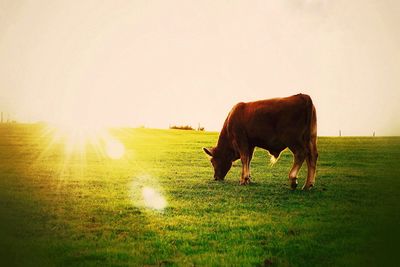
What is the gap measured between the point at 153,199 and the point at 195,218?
3.19 m

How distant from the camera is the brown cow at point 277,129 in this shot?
572 inches

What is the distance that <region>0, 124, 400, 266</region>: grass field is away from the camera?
799 cm

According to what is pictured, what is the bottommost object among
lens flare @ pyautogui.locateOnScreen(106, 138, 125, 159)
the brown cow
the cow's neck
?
lens flare @ pyautogui.locateOnScreen(106, 138, 125, 159)

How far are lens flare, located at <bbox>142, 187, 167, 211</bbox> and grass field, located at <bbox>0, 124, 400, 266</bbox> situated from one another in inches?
1.1

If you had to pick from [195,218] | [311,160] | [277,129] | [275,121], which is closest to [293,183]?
[311,160]

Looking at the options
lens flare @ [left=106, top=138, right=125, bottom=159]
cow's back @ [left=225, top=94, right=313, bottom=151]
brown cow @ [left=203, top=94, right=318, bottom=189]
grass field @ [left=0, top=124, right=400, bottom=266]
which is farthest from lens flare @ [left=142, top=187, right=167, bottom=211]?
lens flare @ [left=106, top=138, right=125, bottom=159]

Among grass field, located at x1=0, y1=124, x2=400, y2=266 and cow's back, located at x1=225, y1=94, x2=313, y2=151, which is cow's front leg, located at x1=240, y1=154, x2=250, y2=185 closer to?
grass field, located at x1=0, y1=124, x2=400, y2=266

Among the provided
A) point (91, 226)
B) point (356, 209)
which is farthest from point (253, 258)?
point (356, 209)

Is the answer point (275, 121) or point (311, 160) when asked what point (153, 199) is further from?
point (311, 160)

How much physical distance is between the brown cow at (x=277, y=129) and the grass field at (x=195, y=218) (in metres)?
1.05

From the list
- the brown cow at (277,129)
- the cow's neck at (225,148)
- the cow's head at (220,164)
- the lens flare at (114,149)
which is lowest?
the lens flare at (114,149)

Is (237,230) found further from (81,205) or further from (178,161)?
(178,161)

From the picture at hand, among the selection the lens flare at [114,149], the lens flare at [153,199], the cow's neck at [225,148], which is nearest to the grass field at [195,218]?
the lens flare at [153,199]

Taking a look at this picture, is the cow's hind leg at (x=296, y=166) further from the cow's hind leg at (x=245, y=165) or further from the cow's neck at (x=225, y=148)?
the cow's neck at (x=225, y=148)
